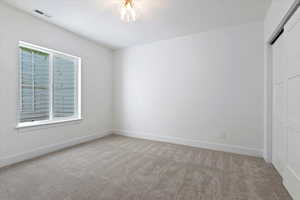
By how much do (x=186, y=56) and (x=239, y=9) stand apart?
4.32 ft

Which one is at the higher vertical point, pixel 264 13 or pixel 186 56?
pixel 264 13

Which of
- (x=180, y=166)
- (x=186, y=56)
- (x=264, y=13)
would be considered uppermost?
(x=264, y=13)

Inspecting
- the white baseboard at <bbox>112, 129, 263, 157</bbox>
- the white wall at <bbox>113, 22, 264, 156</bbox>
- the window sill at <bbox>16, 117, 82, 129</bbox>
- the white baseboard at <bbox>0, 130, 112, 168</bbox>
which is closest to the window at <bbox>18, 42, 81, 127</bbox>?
the window sill at <bbox>16, 117, 82, 129</bbox>

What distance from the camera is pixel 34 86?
2.87m

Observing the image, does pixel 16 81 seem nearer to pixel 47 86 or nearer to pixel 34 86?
pixel 34 86

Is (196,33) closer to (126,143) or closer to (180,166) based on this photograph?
(180,166)

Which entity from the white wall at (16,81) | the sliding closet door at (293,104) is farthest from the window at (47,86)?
the sliding closet door at (293,104)

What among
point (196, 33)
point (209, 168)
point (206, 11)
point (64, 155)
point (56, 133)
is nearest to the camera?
point (209, 168)

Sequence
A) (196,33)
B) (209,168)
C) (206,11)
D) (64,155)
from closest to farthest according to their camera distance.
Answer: (209,168), (206,11), (64,155), (196,33)

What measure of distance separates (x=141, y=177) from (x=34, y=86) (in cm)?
272

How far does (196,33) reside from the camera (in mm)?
3363

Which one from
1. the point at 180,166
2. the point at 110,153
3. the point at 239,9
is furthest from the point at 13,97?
the point at 239,9

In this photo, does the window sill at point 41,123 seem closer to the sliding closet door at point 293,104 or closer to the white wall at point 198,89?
the white wall at point 198,89

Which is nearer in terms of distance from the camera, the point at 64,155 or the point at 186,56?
the point at 64,155
